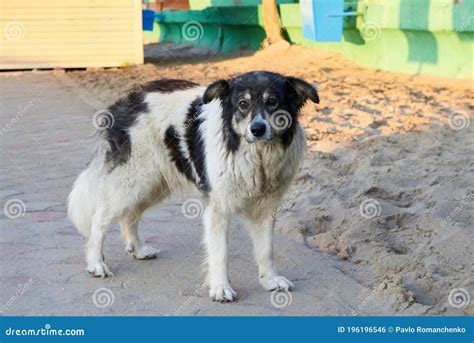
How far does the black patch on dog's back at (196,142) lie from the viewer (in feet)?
17.5

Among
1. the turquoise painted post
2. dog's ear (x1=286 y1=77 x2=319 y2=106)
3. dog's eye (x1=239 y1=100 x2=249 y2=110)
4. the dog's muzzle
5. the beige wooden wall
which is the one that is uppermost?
dog's ear (x1=286 y1=77 x2=319 y2=106)

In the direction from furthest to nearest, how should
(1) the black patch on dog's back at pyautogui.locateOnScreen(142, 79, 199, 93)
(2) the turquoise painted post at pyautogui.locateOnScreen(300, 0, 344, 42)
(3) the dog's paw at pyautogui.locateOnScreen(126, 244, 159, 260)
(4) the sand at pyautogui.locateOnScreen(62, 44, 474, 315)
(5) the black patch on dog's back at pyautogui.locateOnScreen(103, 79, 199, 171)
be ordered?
1. (2) the turquoise painted post at pyautogui.locateOnScreen(300, 0, 344, 42)
2. (3) the dog's paw at pyautogui.locateOnScreen(126, 244, 159, 260)
3. (1) the black patch on dog's back at pyautogui.locateOnScreen(142, 79, 199, 93)
4. (5) the black patch on dog's back at pyautogui.locateOnScreen(103, 79, 199, 171)
5. (4) the sand at pyautogui.locateOnScreen(62, 44, 474, 315)

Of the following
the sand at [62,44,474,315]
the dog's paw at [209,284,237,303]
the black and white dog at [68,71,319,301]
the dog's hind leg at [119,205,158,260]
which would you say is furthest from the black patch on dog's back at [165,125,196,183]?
the sand at [62,44,474,315]

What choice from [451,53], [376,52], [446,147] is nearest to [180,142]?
[446,147]

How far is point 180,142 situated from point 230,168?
0.57 m

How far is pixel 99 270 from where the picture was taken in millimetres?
5527

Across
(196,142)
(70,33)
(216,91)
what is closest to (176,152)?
(196,142)

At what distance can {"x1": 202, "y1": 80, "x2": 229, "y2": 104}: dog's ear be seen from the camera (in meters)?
5.12

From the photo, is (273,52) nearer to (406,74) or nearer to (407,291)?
(406,74)

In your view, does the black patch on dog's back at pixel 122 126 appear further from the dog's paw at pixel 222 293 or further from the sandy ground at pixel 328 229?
the dog's paw at pixel 222 293

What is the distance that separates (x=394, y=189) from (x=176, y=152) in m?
2.23

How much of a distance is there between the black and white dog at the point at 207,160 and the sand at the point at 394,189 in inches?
32.8

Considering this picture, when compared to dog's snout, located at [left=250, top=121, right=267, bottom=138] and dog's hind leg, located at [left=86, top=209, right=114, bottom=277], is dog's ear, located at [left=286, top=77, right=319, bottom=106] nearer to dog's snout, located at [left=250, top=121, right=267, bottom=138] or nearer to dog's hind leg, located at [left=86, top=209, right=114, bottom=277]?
dog's snout, located at [left=250, top=121, right=267, bottom=138]

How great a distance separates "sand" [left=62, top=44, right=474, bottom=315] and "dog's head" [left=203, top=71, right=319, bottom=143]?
1243mm
